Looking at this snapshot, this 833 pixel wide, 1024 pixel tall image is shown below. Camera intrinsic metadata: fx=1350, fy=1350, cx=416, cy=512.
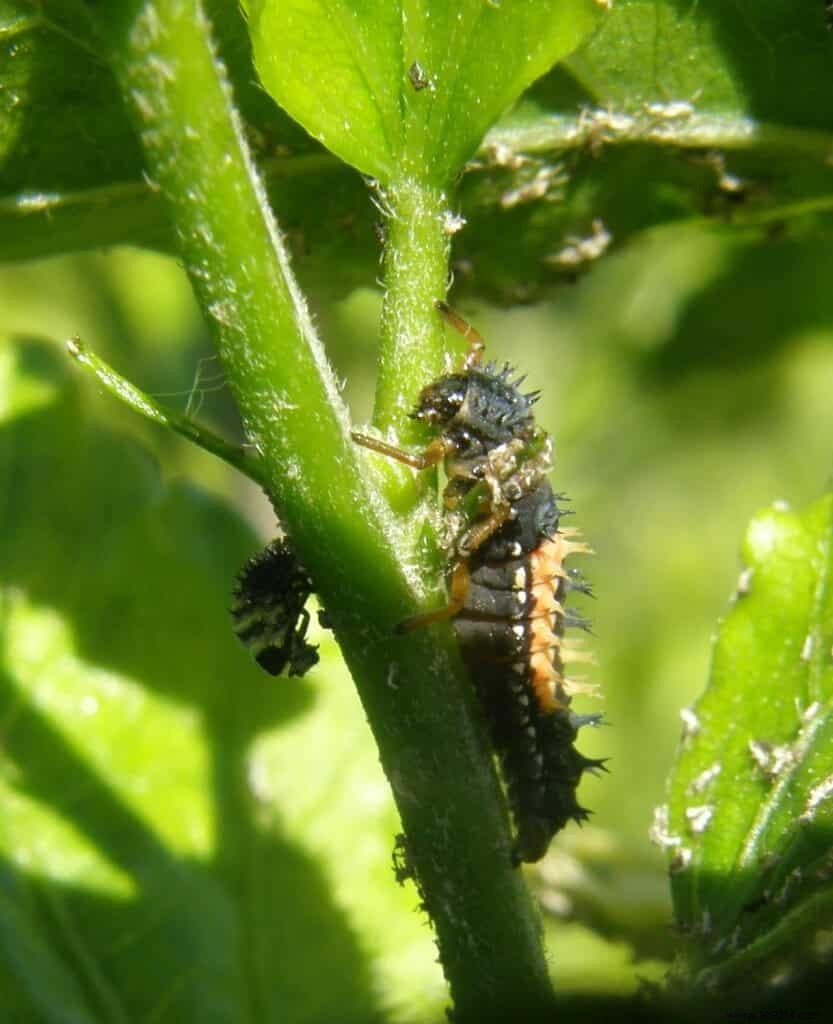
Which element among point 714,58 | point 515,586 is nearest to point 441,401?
point 515,586

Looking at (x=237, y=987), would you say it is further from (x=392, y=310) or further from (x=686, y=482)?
(x=686, y=482)

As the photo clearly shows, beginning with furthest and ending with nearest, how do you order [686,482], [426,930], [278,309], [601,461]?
1. [686,482]
2. [601,461]
3. [426,930]
4. [278,309]

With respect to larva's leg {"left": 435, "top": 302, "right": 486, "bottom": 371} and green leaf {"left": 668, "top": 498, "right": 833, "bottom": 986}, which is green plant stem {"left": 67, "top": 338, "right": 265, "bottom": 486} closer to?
larva's leg {"left": 435, "top": 302, "right": 486, "bottom": 371}

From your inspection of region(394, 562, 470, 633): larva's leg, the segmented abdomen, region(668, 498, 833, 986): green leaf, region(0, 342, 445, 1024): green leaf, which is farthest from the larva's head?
region(0, 342, 445, 1024): green leaf

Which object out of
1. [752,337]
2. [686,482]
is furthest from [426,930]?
[686,482]

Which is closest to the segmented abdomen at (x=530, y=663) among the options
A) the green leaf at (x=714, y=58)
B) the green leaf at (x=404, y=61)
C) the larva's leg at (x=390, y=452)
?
the larva's leg at (x=390, y=452)

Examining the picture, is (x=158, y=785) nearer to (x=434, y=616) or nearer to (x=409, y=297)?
(x=434, y=616)

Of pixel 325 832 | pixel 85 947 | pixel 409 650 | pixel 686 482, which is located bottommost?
pixel 409 650

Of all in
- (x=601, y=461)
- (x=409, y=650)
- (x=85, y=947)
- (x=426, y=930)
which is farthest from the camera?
(x=601, y=461)
